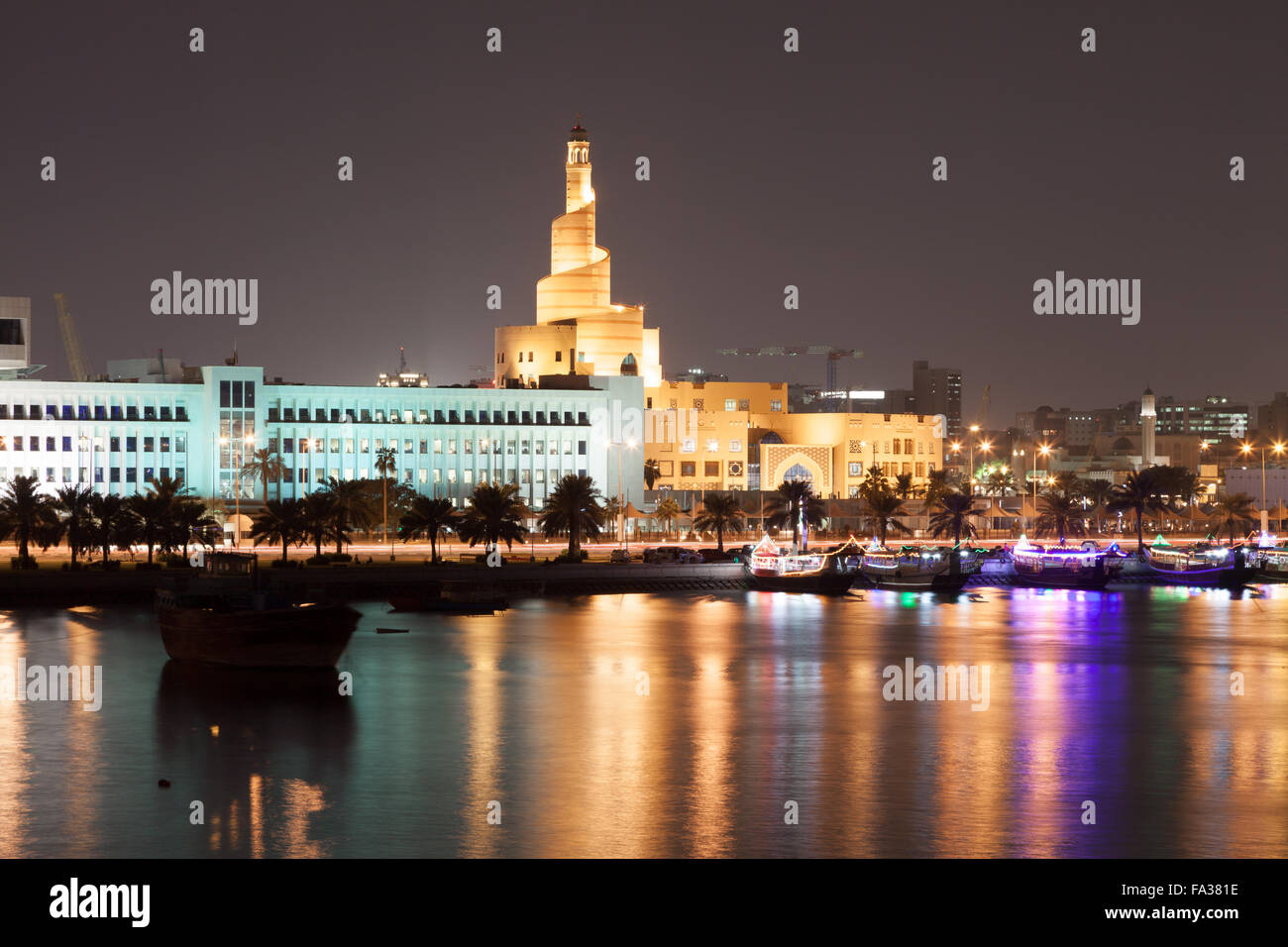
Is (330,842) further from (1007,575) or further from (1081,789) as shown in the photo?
(1007,575)

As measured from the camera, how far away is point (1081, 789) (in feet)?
149

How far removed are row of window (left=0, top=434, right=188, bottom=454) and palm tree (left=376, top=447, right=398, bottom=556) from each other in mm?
19986

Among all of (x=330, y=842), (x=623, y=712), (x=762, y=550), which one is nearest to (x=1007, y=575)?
(x=762, y=550)

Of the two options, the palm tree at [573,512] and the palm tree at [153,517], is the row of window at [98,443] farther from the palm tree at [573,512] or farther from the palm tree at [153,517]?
the palm tree at [153,517]

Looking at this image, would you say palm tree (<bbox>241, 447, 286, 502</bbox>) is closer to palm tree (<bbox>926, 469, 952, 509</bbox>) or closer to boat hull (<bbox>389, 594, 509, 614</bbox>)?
boat hull (<bbox>389, 594, 509, 614</bbox>)

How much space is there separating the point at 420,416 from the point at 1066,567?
7542 centimetres

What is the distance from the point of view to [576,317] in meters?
196

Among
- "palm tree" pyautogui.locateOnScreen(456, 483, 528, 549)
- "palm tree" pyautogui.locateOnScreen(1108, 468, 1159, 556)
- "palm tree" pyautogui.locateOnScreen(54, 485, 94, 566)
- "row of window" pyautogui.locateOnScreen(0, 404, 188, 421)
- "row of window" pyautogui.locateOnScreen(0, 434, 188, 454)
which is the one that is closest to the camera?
"palm tree" pyautogui.locateOnScreen(54, 485, 94, 566)

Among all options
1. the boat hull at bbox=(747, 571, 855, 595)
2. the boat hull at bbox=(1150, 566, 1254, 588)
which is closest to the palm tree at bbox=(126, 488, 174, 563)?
the boat hull at bbox=(747, 571, 855, 595)

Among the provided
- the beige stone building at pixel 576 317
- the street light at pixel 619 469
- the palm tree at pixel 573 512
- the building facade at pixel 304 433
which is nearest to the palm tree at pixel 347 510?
the palm tree at pixel 573 512

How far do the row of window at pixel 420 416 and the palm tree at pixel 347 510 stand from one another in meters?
40.6

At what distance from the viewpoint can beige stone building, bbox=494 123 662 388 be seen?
630 ft
